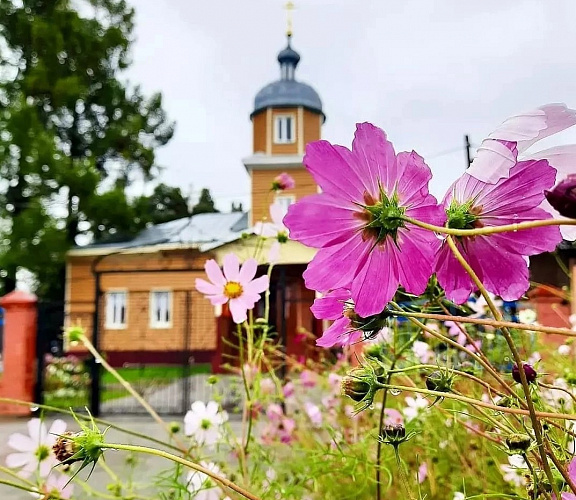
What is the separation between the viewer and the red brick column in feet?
13.4

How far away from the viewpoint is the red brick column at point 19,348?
410cm

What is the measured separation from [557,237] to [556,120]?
0.06 meters

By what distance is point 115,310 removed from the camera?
974cm

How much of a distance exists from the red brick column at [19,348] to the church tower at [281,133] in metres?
5.61

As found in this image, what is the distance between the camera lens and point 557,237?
0.28 m

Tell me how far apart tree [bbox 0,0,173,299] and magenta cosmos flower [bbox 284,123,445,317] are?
31.4 ft

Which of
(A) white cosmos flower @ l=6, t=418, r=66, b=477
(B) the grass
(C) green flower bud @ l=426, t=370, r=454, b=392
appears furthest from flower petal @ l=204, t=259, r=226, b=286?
(B) the grass

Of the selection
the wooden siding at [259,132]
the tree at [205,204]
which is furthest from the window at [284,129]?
the tree at [205,204]

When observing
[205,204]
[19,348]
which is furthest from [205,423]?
[205,204]

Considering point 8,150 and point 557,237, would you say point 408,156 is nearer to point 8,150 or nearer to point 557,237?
point 557,237

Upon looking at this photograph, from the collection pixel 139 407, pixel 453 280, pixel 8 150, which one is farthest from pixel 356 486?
pixel 8 150

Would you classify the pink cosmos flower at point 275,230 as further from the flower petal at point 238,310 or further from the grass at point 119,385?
the grass at point 119,385

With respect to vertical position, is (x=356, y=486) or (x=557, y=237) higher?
(x=557, y=237)

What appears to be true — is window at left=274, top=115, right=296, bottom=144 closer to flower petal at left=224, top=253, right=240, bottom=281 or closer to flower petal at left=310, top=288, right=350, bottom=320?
flower petal at left=224, top=253, right=240, bottom=281
